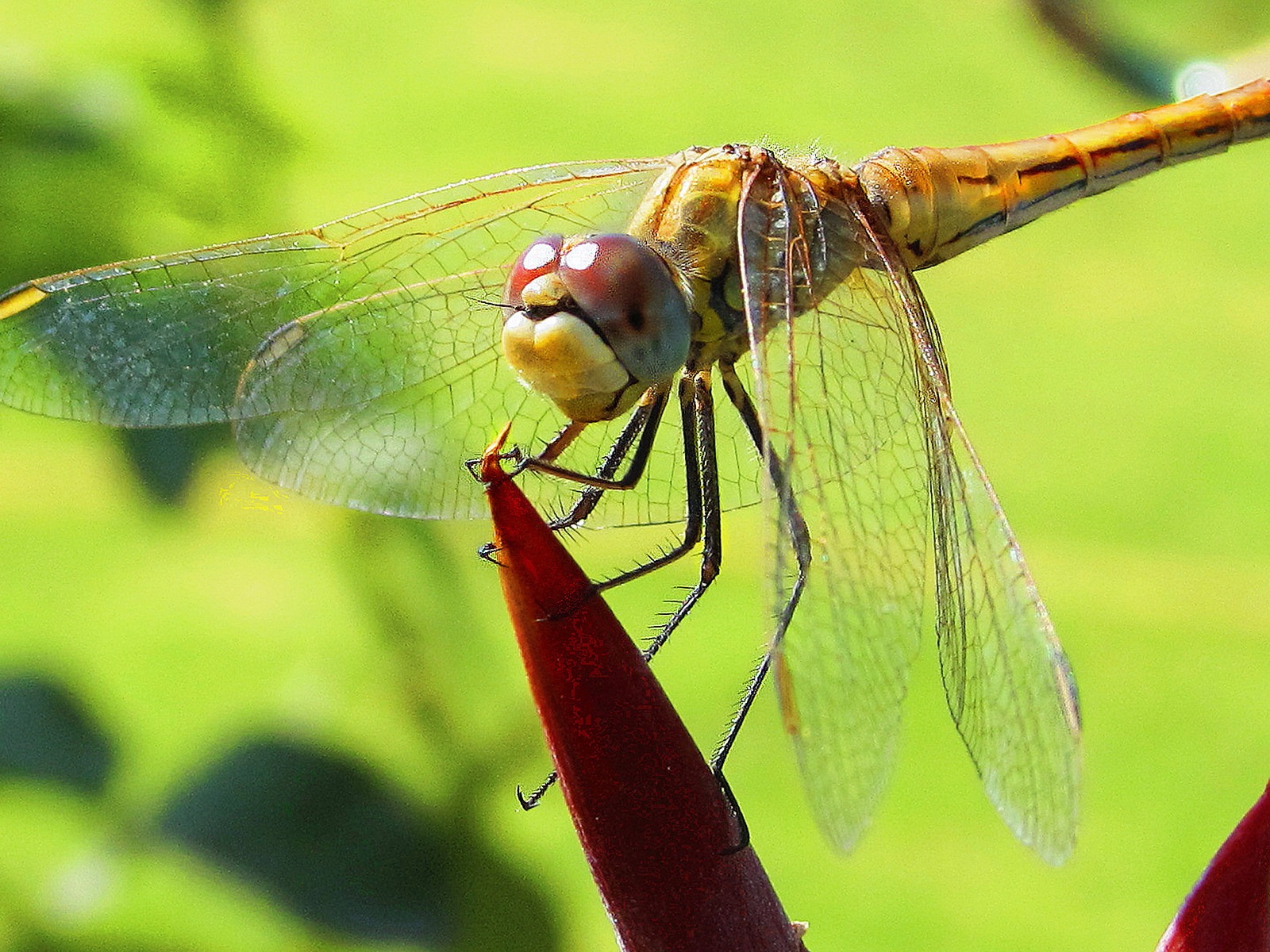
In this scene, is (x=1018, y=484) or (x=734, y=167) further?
(x=1018, y=484)

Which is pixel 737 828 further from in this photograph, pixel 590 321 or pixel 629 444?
pixel 629 444

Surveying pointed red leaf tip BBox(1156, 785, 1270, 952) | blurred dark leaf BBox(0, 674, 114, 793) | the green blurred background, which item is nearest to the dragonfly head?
the green blurred background

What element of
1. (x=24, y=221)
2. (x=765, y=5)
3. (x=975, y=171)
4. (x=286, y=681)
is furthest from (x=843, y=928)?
(x=765, y=5)

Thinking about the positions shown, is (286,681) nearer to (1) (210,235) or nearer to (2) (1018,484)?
(1) (210,235)

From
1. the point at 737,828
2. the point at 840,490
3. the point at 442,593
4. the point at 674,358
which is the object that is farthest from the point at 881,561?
the point at 442,593

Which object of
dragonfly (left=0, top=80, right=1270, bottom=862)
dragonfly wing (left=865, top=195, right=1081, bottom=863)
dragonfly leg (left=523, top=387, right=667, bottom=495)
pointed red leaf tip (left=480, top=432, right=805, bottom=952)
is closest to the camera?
pointed red leaf tip (left=480, top=432, right=805, bottom=952)

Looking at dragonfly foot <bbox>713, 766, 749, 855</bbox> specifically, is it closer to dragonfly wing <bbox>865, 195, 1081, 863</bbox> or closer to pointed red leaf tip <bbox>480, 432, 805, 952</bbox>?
pointed red leaf tip <bbox>480, 432, 805, 952</bbox>

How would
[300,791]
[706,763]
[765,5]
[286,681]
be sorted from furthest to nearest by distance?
[765,5], [286,681], [300,791], [706,763]
